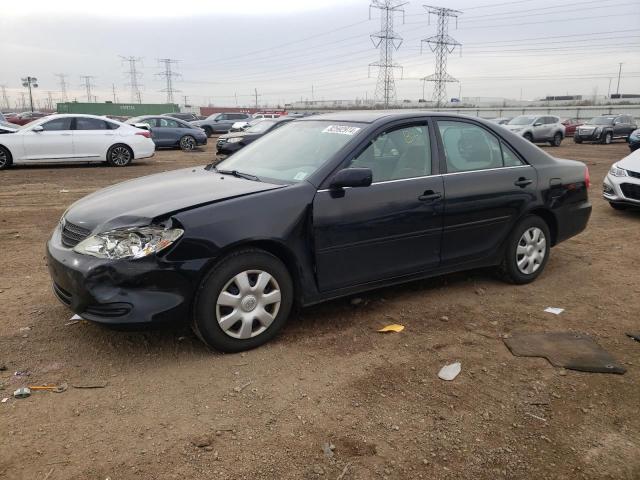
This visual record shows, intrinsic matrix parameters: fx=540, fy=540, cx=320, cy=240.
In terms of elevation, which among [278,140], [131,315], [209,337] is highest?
[278,140]

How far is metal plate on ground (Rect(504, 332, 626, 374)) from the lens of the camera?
11.7 feet

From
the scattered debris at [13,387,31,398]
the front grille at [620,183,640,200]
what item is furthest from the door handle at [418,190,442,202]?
the front grille at [620,183,640,200]

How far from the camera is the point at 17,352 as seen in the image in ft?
11.8

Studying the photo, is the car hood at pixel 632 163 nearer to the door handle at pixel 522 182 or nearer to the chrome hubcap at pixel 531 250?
the chrome hubcap at pixel 531 250

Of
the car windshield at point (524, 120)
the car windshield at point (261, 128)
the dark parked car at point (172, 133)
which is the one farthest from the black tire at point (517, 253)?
the car windshield at point (524, 120)

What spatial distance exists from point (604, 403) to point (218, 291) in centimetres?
239

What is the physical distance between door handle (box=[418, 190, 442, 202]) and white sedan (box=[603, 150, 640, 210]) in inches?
215

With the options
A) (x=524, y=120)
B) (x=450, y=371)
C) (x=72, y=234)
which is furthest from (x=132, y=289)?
(x=524, y=120)

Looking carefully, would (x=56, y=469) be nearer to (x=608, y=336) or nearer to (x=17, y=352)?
(x=17, y=352)

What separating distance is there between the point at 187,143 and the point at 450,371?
20.6 meters

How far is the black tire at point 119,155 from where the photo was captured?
14.9 metres

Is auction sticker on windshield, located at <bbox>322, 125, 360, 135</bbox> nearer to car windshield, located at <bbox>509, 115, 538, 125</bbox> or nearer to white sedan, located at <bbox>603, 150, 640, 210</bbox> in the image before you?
white sedan, located at <bbox>603, 150, 640, 210</bbox>

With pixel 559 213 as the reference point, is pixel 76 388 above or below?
below

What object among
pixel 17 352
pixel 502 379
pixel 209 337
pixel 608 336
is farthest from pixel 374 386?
pixel 17 352
